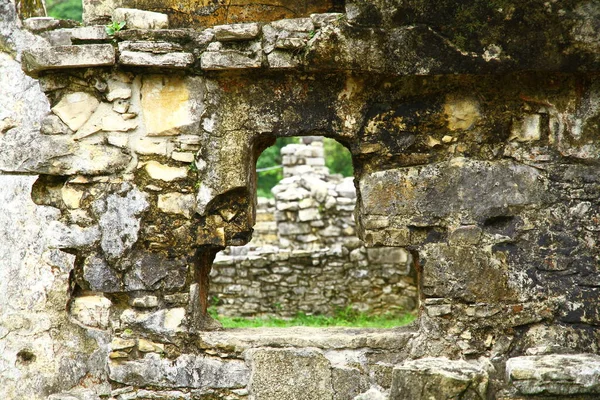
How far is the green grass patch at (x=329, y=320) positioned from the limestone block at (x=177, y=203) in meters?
3.71

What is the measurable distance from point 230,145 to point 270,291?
4.70 meters

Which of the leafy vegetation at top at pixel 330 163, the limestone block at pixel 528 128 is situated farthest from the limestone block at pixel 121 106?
the leafy vegetation at top at pixel 330 163

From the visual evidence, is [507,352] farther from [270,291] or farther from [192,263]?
[270,291]

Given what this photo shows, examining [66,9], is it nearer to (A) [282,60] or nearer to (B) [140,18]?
(B) [140,18]

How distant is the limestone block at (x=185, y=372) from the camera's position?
3908 millimetres

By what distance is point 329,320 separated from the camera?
7887mm

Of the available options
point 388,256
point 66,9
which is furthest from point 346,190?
point 66,9

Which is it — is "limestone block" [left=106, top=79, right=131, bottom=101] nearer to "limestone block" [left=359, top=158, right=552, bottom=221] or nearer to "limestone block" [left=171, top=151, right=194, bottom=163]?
"limestone block" [left=171, top=151, right=194, bottom=163]

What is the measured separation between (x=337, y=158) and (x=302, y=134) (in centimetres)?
1460

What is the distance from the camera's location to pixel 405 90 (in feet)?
12.5

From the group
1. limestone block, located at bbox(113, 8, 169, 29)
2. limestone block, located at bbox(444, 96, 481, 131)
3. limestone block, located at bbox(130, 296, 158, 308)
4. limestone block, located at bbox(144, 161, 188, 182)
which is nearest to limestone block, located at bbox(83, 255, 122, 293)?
limestone block, located at bbox(130, 296, 158, 308)

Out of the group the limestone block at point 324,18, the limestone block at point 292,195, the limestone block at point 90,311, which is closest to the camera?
the limestone block at point 324,18

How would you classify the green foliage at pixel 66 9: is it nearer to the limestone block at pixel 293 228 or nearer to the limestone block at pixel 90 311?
the limestone block at pixel 293 228

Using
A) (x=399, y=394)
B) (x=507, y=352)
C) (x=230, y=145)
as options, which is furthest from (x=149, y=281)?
(x=507, y=352)
